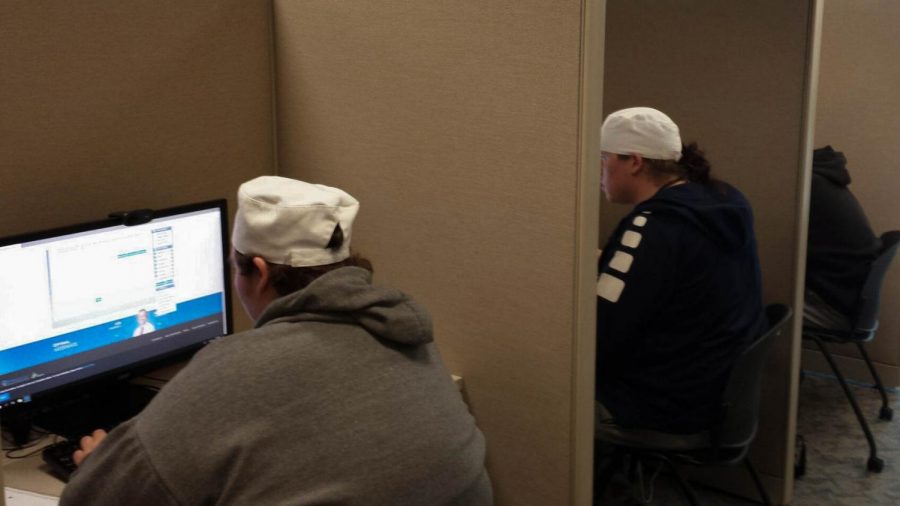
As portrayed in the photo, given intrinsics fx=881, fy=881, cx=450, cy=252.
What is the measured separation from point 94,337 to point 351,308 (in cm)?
75

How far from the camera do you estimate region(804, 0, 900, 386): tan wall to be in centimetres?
396

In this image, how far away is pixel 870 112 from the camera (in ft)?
13.2

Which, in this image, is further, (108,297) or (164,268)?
(164,268)

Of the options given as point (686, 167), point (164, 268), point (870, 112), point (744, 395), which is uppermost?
point (870, 112)

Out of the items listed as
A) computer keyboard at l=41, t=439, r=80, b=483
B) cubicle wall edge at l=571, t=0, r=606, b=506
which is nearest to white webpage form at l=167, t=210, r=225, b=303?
computer keyboard at l=41, t=439, r=80, b=483

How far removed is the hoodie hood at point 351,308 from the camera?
124 centimetres

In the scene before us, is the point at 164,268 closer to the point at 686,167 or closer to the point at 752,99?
the point at 686,167

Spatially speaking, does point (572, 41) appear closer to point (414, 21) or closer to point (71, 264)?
point (414, 21)

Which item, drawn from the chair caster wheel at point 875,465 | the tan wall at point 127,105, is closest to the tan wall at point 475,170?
the tan wall at point 127,105

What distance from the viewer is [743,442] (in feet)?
7.59

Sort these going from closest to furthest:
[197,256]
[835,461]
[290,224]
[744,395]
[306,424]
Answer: [306,424]
[290,224]
[197,256]
[744,395]
[835,461]

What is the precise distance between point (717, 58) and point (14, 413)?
230 cm

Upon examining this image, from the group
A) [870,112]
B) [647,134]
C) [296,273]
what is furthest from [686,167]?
[870,112]

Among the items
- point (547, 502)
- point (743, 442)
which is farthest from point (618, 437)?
point (547, 502)
